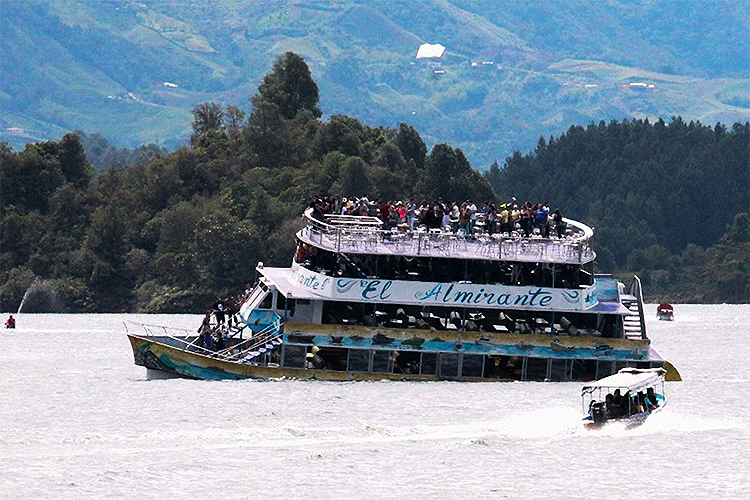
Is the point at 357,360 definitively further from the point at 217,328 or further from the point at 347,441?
the point at 347,441

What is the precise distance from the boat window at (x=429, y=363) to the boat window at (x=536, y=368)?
3.24 meters

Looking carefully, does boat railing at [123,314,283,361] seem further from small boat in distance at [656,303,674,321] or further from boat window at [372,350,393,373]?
small boat in distance at [656,303,674,321]

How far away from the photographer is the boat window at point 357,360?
57.6m

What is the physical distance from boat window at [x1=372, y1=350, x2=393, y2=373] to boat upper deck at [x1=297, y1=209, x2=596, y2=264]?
3.42 m

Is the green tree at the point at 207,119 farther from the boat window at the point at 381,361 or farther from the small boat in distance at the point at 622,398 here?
the small boat in distance at the point at 622,398

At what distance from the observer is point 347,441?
50656mm

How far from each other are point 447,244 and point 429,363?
4.13 meters

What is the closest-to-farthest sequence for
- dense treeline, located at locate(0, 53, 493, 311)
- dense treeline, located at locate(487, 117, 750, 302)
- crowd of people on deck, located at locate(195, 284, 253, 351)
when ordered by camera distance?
crowd of people on deck, located at locate(195, 284, 253, 351), dense treeline, located at locate(0, 53, 493, 311), dense treeline, located at locate(487, 117, 750, 302)

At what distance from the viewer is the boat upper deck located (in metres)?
58.0

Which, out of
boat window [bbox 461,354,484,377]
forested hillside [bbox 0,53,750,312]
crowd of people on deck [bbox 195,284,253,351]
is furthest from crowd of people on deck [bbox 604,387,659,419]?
forested hillside [bbox 0,53,750,312]

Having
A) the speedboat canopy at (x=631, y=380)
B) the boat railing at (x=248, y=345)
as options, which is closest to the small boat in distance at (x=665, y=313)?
the speedboat canopy at (x=631, y=380)

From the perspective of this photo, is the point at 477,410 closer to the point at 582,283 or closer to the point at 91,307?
the point at 582,283

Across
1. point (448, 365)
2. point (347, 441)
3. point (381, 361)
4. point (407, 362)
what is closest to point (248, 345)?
point (381, 361)

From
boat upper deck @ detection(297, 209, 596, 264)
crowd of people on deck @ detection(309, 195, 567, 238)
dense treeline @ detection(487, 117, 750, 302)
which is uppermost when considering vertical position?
dense treeline @ detection(487, 117, 750, 302)
